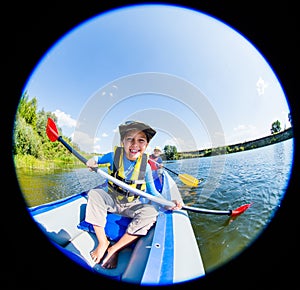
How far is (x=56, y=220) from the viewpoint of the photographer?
5.08 feet

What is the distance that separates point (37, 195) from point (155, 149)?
3.20 meters

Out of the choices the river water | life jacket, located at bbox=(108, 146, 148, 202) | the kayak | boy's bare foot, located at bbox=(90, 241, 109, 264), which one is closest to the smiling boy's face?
life jacket, located at bbox=(108, 146, 148, 202)

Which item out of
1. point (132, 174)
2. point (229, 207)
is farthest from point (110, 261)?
point (229, 207)

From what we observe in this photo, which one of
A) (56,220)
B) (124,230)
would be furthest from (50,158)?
(124,230)

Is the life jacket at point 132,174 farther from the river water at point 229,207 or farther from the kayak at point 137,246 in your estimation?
the river water at point 229,207

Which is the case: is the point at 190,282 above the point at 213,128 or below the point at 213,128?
below

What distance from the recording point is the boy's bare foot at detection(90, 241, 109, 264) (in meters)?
1.18

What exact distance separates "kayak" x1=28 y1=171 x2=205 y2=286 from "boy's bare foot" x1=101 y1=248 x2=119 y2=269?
0.07 feet

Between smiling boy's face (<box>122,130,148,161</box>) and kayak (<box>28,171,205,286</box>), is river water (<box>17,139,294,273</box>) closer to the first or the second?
kayak (<box>28,171,205,286</box>)

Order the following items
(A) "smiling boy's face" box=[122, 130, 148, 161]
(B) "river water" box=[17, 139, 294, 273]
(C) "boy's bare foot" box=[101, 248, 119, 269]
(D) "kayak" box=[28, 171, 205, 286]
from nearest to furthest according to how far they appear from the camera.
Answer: (D) "kayak" box=[28, 171, 205, 286], (C) "boy's bare foot" box=[101, 248, 119, 269], (A) "smiling boy's face" box=[122, 130, 148, 161], (B) "river water" box=[17, 139, 294, 273]

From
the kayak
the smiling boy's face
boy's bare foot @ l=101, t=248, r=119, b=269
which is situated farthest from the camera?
the smiling boy's face

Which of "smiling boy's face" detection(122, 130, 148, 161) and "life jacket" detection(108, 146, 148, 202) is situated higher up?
"smiling boy's face" detection(122, 130, 148, 161)

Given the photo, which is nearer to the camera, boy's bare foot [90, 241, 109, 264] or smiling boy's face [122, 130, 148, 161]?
boy's bare foot [90, 241, 109, 264]

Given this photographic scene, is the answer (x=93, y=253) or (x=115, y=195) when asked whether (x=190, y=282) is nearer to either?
(x=93, y=253)
